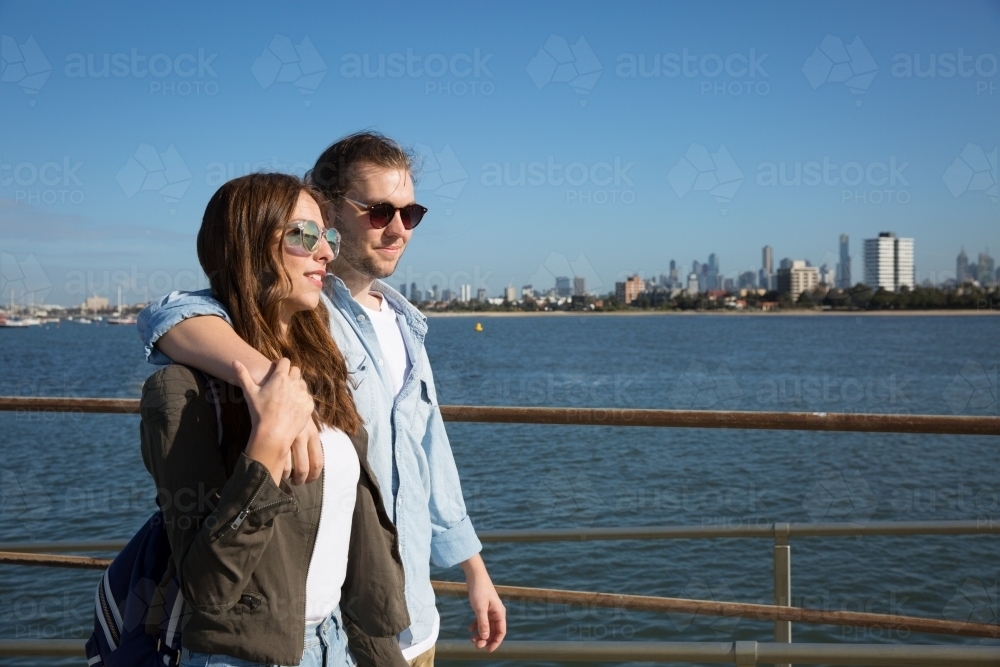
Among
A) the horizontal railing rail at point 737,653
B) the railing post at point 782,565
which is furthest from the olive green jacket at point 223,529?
the railing post at point 782,565

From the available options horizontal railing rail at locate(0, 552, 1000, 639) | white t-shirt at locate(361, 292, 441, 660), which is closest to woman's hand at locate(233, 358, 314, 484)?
white t-shirt at locate(361, 292, 441, 660)

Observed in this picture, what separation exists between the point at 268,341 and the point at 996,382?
43908 mm

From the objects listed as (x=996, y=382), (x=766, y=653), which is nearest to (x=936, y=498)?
(x=766, y=653)

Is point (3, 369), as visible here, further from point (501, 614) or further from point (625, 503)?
point (501, 614)

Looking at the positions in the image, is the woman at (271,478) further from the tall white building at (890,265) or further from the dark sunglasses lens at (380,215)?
the tall white building at (890,265)

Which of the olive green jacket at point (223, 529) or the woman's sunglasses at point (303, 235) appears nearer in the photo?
the olive green jacket at point (223, 529)

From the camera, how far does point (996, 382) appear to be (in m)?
38.6

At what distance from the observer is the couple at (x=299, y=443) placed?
1.22 metres

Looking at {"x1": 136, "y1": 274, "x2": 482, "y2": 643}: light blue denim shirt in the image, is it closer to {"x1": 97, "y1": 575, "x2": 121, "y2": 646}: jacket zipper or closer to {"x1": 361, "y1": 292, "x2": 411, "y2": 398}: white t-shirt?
{"x1": 361, "y1": 292, "x2": 411, "y2": 398}: white t-shirt

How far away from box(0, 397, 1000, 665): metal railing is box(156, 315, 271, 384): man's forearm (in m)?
1.25

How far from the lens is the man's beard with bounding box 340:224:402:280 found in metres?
1.95

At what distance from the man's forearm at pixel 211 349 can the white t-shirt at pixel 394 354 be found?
518 mm

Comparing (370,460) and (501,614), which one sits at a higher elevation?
(370,460)

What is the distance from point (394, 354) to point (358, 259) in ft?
0.79
